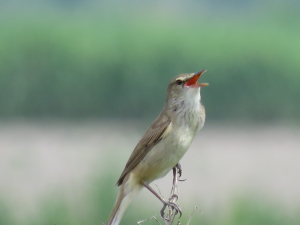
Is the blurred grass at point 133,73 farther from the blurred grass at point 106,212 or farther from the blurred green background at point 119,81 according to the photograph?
the blurred grass at point 106,212

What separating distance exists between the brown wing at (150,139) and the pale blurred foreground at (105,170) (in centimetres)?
109

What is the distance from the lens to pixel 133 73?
10.5m

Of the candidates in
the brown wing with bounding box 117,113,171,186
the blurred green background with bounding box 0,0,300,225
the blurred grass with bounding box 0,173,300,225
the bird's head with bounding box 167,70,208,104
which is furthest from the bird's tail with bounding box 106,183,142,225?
the blurred green background with bounding box 0,0,300,225

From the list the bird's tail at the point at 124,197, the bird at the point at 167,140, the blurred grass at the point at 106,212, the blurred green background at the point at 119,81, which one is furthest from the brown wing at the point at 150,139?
the blurred green background at the point at 119,81

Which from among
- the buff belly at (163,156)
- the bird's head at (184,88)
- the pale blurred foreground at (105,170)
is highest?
the bird's head at (184,88)

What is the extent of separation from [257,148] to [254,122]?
1010 millimetres

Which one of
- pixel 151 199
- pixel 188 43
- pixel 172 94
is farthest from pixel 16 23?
pixel 172 94

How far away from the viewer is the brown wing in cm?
380

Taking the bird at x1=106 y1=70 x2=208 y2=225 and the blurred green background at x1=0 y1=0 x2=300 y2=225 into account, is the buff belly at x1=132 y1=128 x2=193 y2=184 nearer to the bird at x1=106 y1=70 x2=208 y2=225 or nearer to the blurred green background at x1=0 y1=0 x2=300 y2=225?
the bird at x1=106 y1=70 x2=208 y2=225

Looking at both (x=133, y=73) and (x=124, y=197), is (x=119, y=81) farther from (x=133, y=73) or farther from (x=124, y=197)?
(x=124, y=197)

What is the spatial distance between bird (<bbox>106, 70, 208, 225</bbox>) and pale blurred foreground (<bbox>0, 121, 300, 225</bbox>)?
1.05m

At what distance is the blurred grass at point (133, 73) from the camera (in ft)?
34.4

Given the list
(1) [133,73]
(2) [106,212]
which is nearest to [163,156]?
(2) [106,212]

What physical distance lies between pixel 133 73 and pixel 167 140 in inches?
267
